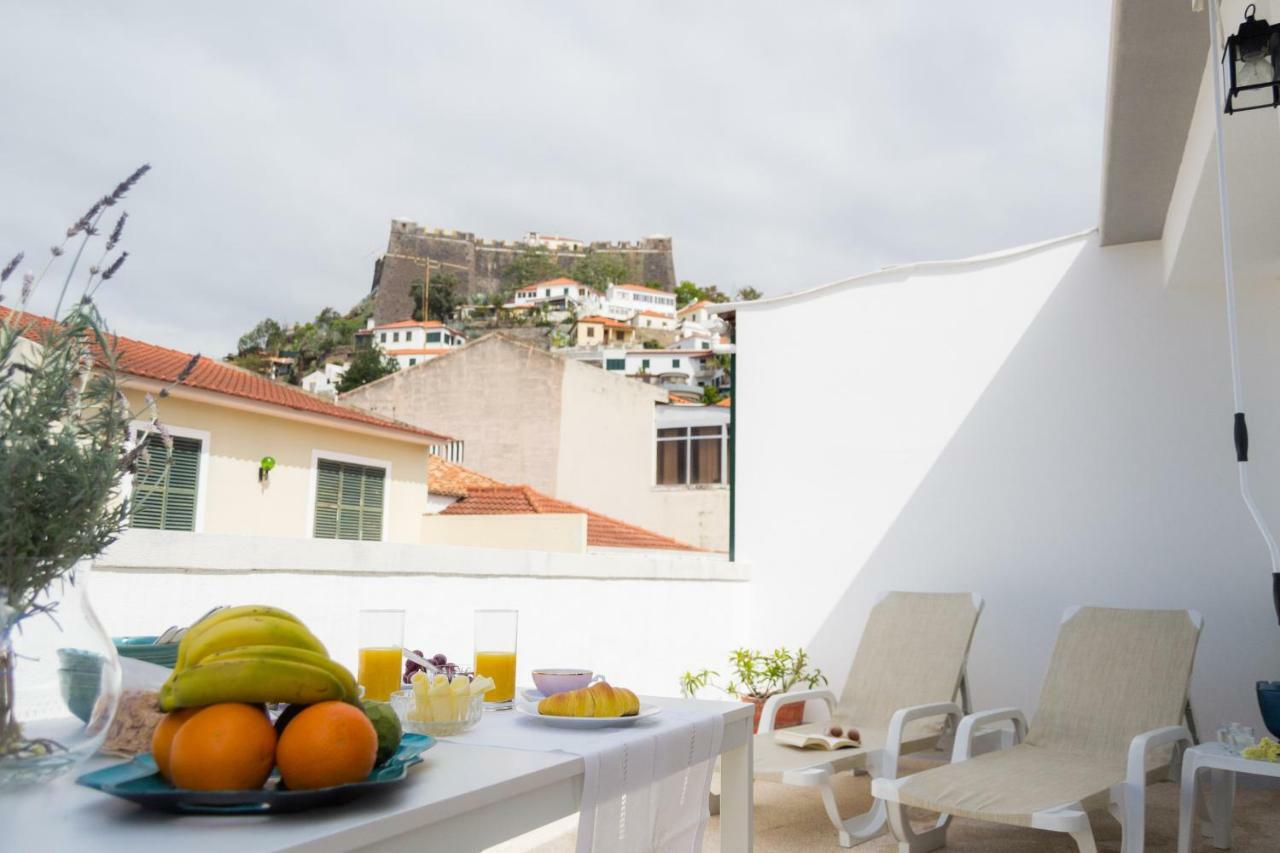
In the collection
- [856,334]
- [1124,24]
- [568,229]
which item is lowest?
[856,334]

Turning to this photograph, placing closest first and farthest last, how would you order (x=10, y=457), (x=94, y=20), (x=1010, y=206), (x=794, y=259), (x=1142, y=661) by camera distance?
1. (x=10, y=457)
2. (x=1142, y=661)
3. (x=1010, y=206)
4. (x=94, y=20)
5. (x=794, y=259)

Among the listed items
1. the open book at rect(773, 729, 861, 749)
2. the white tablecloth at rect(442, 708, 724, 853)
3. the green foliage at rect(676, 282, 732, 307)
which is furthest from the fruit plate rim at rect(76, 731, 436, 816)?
the green foliage at rect(676, 282, 732, 307)

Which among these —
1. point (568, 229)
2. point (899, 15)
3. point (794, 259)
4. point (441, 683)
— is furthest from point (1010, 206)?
point (568, 229)

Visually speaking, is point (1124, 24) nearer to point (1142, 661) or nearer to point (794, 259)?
point (1142, 661)

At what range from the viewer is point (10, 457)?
1.05 m

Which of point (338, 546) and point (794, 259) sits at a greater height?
point (794, 259)

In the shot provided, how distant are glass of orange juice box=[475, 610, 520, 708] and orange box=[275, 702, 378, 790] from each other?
0.82 meters

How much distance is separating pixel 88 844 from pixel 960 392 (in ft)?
18.7

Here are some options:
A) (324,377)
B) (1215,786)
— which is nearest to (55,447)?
(1215,786)

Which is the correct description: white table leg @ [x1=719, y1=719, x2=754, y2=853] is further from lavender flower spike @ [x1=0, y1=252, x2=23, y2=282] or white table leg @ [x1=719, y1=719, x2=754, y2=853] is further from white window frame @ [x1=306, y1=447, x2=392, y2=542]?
white window frame @ [x1=306, y1=447, x2=392, y2=542]

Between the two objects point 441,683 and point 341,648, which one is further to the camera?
point 341,648

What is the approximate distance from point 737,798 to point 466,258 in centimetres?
6616

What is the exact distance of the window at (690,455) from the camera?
17656 mm

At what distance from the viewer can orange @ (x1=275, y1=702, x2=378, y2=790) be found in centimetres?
106
